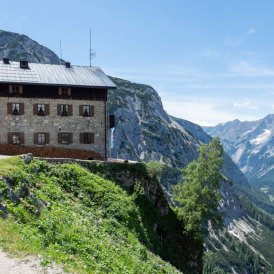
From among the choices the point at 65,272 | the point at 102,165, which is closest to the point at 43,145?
the point at 102,165

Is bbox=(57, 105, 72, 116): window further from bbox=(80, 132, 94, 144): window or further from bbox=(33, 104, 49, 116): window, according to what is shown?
bbox=(80, 132, 94, 144): window

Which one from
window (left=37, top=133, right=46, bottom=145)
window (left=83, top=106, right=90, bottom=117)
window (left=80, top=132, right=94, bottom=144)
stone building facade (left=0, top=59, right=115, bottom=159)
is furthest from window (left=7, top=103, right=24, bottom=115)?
window (left=80, top=132, right=94, bottom=144)

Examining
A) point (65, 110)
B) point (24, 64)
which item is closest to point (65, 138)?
point (65, 110)

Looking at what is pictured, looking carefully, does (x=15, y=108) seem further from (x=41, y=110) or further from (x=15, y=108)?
(x=41, y=110)

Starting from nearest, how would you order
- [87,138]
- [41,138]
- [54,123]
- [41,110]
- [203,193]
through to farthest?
[203,193], [41,138], [41,110], [54,123], [87,138]

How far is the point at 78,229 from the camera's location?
1009 inches

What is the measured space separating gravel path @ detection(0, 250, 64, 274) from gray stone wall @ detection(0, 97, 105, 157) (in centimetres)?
3764

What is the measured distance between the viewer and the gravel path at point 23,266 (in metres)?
16.9

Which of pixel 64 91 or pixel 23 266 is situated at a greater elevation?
pixel 64 91

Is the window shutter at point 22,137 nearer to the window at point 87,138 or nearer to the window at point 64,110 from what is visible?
the window at point 64,110

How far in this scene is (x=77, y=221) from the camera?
28094 mm

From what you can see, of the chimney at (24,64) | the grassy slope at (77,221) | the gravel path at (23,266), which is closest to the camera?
the gravel path at (23,266)

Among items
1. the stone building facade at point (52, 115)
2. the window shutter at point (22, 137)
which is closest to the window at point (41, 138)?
the stone building facade at point (52, 115)

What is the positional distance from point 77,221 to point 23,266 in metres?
10.7
